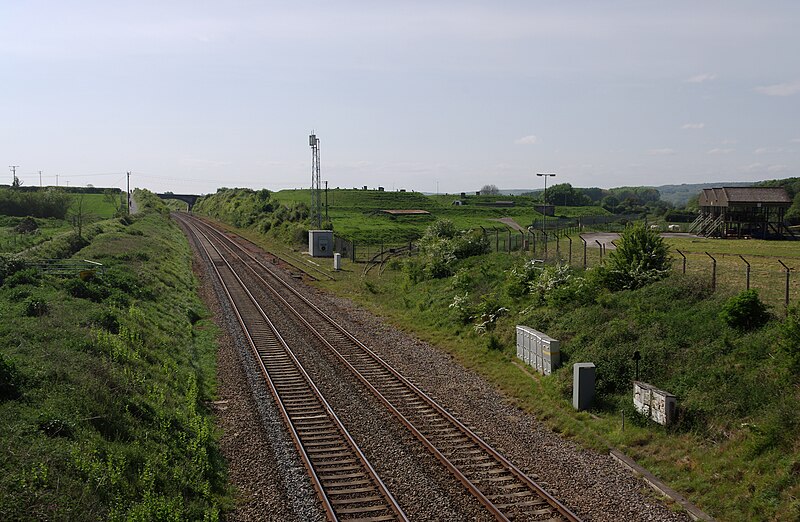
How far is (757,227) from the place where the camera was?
47.2 meters

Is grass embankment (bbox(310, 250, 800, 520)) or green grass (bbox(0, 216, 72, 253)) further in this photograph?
green grass (bbox(0, 216, 72, 253))

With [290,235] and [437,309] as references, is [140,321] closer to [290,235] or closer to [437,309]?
[437,309]

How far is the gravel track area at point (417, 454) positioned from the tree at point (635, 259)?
6228 mm

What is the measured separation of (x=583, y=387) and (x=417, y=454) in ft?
16.8

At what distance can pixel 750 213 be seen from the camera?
4725cm

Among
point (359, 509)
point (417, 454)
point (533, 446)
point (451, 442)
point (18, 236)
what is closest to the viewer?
point (359, 509)

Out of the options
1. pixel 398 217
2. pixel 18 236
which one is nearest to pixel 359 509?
pixel 18 236

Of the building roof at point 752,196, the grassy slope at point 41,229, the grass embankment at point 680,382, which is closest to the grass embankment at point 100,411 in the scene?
the grass embankment at point 680,382

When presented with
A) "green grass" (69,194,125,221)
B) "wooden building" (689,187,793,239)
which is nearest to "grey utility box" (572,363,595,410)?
"wooden building" (689,187,793,239)

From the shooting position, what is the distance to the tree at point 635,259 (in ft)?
70.7

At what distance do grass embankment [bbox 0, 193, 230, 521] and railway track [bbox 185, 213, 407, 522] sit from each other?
189 centimetres

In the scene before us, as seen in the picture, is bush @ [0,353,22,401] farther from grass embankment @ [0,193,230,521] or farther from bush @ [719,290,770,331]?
bush @ [719,290,770,331]

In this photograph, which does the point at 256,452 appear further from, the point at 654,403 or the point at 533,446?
the point at 654,403

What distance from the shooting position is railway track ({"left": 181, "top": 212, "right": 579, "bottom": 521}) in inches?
455
